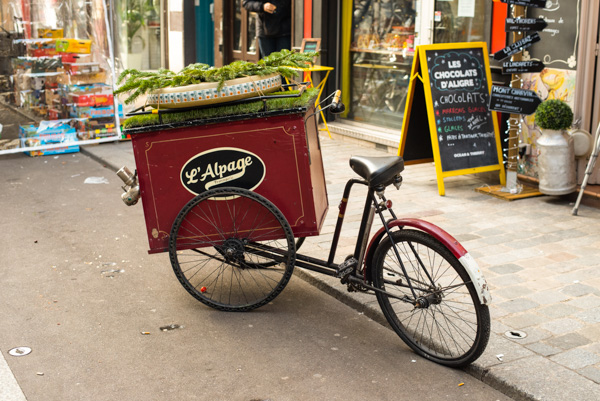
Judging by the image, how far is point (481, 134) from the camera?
7543 mm

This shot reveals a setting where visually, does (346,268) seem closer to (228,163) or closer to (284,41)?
(228,163)

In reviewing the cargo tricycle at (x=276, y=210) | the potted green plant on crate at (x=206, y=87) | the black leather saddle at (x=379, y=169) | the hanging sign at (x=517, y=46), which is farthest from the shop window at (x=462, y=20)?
the black leather saddle at (x=379, y=169)

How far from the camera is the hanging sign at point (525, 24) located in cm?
681

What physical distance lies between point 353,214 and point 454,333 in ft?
8.80

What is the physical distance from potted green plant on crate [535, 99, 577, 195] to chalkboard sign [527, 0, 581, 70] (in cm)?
47

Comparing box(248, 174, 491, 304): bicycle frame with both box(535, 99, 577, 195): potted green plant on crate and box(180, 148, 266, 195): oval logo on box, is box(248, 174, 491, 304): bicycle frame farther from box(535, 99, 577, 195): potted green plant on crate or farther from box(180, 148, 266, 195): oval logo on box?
box(535, 99, 577, 195): potted green plant on crate

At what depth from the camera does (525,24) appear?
681 centimetres

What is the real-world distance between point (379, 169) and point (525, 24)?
347 centimetres

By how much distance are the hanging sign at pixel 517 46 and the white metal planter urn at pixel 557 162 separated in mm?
811

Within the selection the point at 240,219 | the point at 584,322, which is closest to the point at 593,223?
the point at 584,322

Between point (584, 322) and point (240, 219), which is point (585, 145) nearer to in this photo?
point (584, 322)

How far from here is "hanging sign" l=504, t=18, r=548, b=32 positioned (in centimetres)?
681

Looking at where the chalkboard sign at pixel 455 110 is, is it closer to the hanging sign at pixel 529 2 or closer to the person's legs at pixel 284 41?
the hanging sign at pixel 529 2

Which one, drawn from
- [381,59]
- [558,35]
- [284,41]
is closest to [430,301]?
[558,35]
